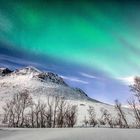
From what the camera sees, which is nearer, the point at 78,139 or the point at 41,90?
the point at 78,139

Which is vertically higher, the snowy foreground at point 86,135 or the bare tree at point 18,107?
the bare tree at point 18,107

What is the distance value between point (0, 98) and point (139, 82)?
10785 cm

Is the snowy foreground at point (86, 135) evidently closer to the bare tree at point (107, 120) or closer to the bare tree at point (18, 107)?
the bare tree at point (18, 107)

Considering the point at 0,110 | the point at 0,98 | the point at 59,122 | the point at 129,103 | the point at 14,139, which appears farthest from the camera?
the point at 0,98

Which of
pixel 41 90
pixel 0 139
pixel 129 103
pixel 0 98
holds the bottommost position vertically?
pixel 0 139

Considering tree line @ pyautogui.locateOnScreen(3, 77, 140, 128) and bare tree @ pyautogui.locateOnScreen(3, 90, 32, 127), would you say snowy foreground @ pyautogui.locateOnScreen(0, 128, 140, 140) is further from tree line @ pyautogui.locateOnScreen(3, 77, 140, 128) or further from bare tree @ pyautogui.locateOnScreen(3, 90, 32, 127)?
bare tree @ pyautogui.locateOnScreen(3, 90, 32, 127)

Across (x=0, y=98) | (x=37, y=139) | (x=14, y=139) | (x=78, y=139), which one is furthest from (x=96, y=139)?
(x=0, y=98)

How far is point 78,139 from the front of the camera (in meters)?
13.0

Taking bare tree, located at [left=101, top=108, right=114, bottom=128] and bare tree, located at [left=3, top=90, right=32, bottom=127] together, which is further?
bare tree, located at [left=101, top=108, right=114, bottom=128]

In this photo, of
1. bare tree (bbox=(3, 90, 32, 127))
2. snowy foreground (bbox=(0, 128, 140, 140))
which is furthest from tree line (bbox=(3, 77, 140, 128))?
snowy foreground (bbox=(0, 128, 140, 140))

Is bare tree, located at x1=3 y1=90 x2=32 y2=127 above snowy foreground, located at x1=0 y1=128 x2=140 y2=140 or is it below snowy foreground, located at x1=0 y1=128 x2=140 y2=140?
above

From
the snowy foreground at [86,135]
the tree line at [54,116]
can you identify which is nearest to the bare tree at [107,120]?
the tree line at [54,116]

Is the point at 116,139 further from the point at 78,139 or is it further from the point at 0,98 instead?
the point at 0,98

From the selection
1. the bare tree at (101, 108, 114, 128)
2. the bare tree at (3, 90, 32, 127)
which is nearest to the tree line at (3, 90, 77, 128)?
the bare tree at (3, 90, 32, 127)
